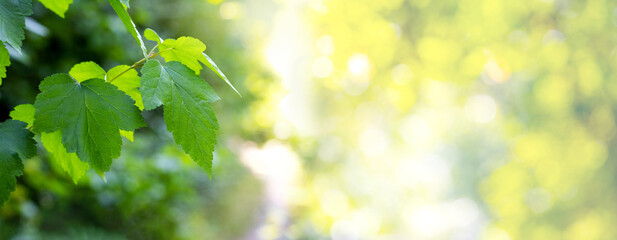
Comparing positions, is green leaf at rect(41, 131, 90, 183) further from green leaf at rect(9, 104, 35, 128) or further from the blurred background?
the blurred background

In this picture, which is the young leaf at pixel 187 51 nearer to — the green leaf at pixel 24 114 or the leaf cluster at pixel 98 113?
the leaf cluster at pixel 98 113

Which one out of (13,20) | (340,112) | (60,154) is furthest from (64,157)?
(340,112)

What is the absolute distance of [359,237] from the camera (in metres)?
4.79

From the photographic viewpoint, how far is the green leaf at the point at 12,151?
0.37 metres

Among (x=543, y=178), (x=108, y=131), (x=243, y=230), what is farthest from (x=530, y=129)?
(x=108, y=131)

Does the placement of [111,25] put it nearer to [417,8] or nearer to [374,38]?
[374,38]

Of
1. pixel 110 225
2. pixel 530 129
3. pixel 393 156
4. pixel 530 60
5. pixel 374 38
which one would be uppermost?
pixel 393 156

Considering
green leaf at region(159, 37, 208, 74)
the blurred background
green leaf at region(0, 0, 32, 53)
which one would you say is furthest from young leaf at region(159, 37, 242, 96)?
the blurred background

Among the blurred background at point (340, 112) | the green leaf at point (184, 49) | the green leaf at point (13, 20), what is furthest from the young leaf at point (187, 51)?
the blurred background at point (340, 112)

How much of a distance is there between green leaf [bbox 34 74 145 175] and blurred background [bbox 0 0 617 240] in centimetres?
68

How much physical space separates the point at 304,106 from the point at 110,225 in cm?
586

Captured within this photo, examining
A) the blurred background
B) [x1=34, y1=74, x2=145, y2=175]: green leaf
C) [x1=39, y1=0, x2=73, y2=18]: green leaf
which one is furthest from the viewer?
the blurred background

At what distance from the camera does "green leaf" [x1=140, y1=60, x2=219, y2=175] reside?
38 cm

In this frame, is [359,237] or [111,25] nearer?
[111,25]
